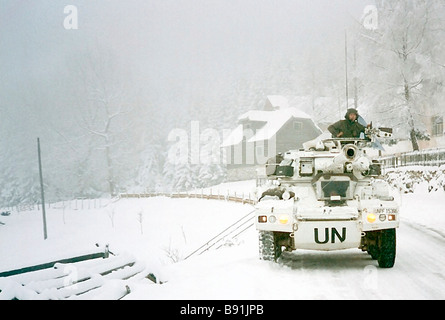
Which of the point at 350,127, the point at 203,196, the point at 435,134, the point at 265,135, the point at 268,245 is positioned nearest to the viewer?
the point at 268,245

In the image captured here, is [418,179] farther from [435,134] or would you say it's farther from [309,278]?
[309,278]

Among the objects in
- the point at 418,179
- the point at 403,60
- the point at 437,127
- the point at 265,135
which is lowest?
the point at 418,179

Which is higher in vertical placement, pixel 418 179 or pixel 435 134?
pixel 435 134

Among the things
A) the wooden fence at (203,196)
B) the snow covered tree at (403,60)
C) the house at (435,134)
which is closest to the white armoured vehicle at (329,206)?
the snow covered tree at (403,60)

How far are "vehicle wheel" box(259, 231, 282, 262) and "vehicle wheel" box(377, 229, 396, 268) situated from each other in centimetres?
146

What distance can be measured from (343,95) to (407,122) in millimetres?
7270

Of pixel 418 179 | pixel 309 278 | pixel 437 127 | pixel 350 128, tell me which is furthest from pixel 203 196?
pixel 309 278

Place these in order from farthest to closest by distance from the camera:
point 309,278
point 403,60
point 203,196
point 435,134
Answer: point 203,196 < point 435,134 < point 403,60 < point 309,278

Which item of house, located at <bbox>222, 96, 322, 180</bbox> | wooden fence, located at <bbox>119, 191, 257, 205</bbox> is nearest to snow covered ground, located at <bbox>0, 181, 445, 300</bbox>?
wooden fence, located at <bbox>119, 191, 257, 205</bbox>

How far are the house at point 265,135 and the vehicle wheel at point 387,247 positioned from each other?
27.8 meters

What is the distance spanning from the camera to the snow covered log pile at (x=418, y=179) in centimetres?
1608

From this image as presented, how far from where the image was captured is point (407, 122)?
21.2 metres

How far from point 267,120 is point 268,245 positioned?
29422 mm

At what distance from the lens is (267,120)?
3509cm
